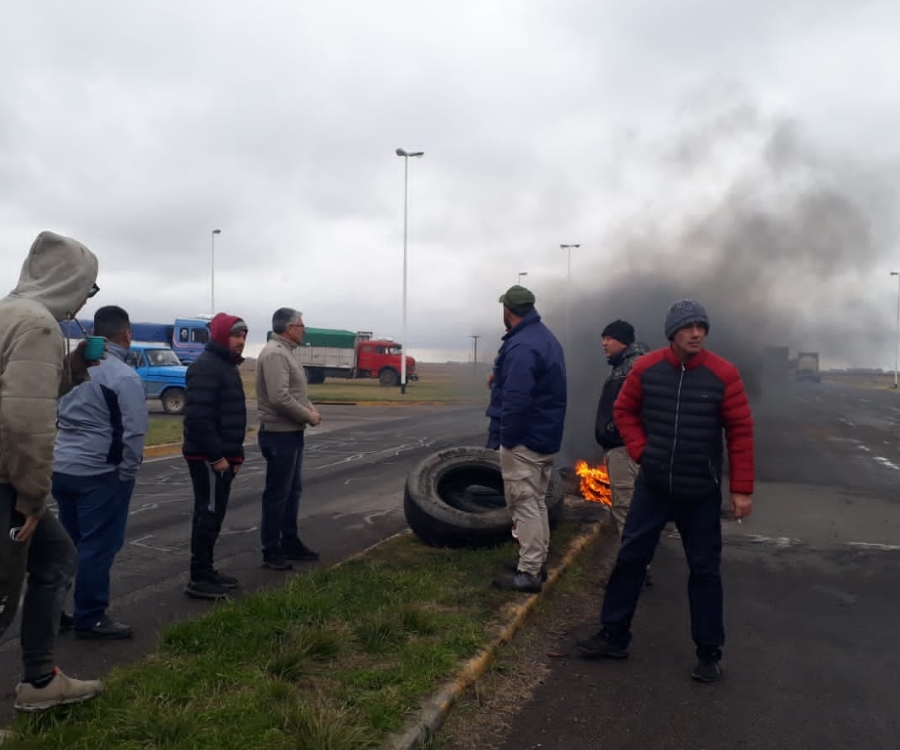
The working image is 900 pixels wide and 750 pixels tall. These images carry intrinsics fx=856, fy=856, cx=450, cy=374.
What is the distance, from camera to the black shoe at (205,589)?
5.55 m

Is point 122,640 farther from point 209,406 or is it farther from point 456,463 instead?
point 456,463

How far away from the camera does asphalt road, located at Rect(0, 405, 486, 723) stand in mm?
4668

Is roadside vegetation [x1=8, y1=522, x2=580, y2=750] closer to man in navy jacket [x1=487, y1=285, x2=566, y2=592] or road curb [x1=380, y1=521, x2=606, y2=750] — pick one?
road curb [x1=380, y1=521, x2=606, y2=750]

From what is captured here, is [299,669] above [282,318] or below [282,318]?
below

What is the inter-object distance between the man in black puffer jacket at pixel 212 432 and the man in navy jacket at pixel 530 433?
5.58ft

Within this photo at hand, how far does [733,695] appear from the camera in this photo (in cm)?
426

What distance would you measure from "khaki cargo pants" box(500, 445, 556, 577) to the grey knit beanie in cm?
144

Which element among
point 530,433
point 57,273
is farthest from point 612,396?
point 57,273

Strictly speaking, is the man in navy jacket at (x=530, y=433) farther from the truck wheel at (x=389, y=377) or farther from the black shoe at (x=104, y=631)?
the truck wheel at (x=389, y=377)

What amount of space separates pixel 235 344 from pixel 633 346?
114 inches

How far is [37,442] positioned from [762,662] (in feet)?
12.7

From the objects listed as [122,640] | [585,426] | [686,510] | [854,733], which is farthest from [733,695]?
[585,426]

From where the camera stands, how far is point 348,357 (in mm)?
43156

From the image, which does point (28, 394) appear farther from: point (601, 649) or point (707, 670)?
point (707, 670)
